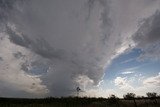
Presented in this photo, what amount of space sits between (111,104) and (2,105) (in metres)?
18.7

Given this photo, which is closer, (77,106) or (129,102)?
(129,102)

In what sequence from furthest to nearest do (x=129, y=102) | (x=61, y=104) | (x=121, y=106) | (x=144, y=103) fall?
(x=61, y=104), (x=121, y=106), (x=129, y=102), (x=144, y=103)

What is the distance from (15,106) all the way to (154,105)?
78.6 ft

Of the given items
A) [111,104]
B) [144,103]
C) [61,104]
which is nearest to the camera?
[144,103]

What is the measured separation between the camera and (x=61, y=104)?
38250 millimetres

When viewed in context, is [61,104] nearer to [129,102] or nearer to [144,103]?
[129,102]

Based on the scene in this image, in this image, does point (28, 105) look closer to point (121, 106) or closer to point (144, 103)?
point (121, 106)

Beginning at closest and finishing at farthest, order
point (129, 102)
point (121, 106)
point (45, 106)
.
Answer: point (129, 102)
point (121, 106)
point (45, 106)

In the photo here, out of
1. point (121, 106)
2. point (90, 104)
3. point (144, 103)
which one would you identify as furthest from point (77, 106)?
point (144, 103)

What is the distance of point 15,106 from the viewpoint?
37.2m

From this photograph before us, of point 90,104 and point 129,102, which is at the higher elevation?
point 90,104

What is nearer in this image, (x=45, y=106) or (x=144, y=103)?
(x=144, y=103)

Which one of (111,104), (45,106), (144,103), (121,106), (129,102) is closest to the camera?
(144,103)

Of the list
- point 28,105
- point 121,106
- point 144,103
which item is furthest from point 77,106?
point 144,103
